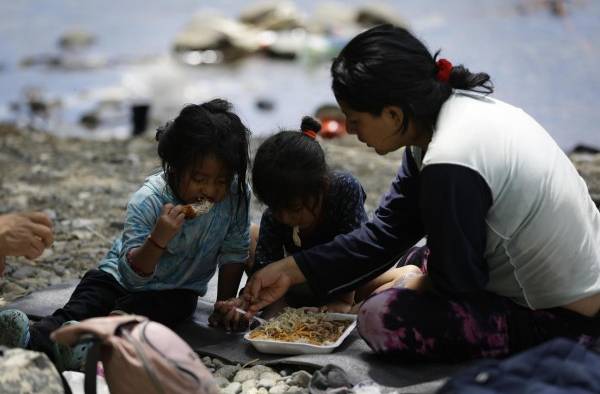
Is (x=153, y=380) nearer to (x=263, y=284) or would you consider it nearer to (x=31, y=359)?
(x=31, y=359)

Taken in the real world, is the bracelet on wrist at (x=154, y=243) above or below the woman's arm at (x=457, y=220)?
below

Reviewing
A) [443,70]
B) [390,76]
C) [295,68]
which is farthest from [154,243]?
[295,68]

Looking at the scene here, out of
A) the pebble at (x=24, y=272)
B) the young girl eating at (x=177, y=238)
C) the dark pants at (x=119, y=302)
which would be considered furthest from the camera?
the pebble at (x=24, y=272)

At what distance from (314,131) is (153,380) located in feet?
4.31

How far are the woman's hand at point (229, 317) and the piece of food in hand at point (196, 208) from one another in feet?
1.10

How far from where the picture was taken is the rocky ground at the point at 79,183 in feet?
13.2

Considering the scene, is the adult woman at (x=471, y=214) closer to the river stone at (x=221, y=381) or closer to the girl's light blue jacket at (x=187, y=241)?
the river stone at (x=221, y=381)

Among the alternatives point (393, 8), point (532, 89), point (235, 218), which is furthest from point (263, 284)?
point (393, 8)

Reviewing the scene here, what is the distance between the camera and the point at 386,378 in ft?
8.28

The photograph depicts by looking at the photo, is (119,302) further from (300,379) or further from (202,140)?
(300,379)

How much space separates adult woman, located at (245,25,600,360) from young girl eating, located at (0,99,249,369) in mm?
571

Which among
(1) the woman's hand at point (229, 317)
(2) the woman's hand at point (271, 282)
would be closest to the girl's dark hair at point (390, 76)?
(2) the woman's hand at point (271, 282)

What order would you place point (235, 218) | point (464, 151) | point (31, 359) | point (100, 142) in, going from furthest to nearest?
point (100, 142) → point (235, 218) → point (464, 151) → point (31, 359)

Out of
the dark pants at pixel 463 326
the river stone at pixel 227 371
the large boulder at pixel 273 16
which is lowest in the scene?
the river stone at pixel 227 371
